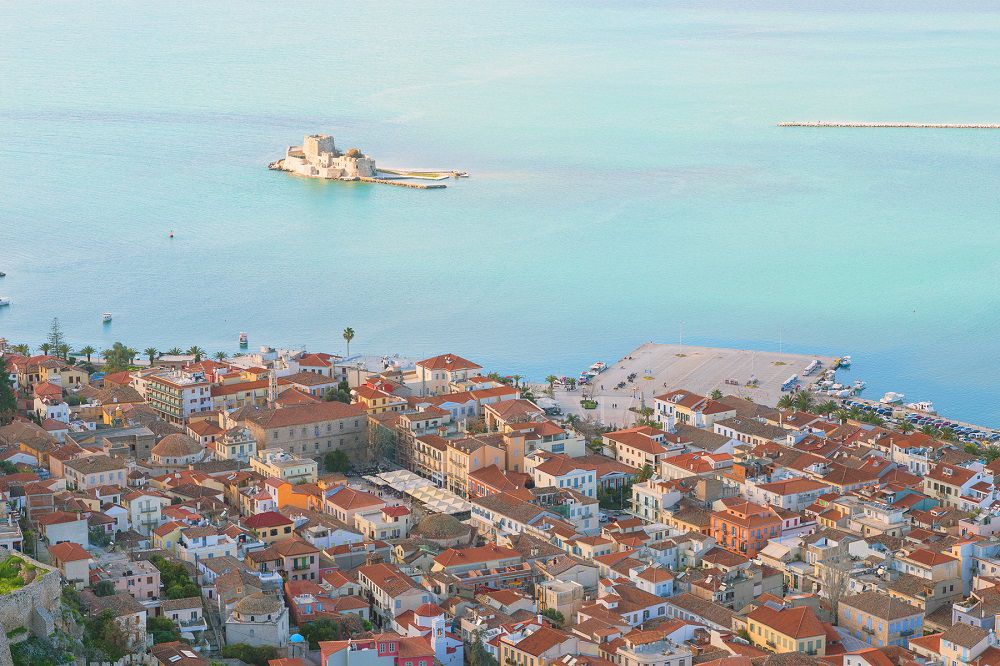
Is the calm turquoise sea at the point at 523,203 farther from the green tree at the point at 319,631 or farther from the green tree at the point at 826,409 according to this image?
the green tree at the point at 319,631

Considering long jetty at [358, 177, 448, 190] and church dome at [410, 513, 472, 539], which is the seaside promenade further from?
long jetty at [358, 177, 448, 190]

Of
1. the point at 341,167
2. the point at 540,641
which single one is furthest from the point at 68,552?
the point at 341,167

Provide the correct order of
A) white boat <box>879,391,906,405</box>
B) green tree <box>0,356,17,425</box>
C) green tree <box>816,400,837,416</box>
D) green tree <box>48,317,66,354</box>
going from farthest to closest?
green tree <box>48,317,66,354</box>, white boat <box>879,391,906,405</box>, green tree <box>816,400,837,416</box>, green tree <box>0,356,17,425</box>

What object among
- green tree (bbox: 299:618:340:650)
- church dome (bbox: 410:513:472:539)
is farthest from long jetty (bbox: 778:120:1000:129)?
green tree (bbox: 299:618:340:650)

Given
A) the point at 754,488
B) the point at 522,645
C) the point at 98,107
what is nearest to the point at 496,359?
the point at 754,488

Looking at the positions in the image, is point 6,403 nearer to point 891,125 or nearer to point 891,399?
point 891,399

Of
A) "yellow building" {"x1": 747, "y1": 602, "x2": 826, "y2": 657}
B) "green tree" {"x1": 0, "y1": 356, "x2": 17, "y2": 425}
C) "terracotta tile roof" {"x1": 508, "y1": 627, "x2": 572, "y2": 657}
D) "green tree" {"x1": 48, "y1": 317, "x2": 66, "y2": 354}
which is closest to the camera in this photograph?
"terracotta tile roof" {"x1": 508, "y1": 627, "x2": 572, "y2": 657}

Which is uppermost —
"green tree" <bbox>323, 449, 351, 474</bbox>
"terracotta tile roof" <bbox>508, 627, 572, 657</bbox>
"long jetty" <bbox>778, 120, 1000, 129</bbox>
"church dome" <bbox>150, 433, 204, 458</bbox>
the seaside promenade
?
"long jetty" <bbox>778, 120, 1000, 129</bbox>
